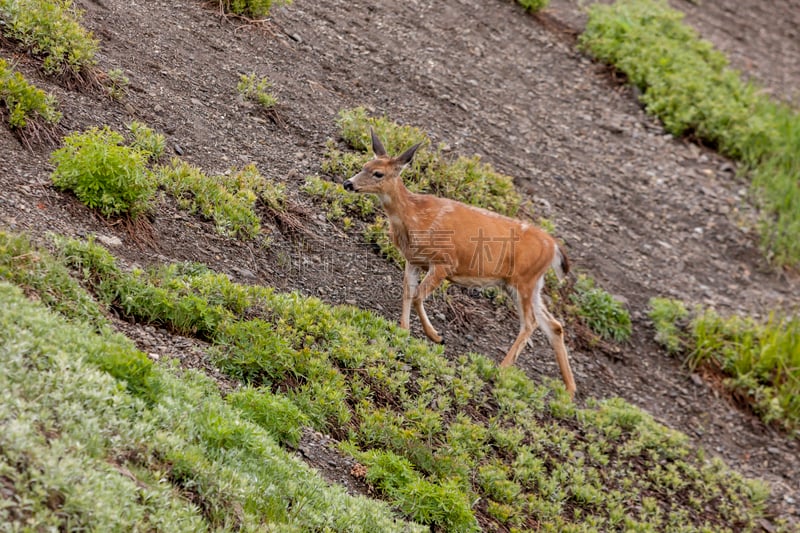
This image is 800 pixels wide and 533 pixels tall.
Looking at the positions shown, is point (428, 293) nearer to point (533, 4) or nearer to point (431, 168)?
point (431, 168)

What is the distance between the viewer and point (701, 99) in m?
15.3

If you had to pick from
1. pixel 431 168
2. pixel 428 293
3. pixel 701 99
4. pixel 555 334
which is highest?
pixel 701 99

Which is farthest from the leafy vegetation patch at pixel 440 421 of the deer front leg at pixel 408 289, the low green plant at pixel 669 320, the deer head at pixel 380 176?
the low green plant at pixel 669 320

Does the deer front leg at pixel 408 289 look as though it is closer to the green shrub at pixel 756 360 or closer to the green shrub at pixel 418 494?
the green shrub at pixel 418 494

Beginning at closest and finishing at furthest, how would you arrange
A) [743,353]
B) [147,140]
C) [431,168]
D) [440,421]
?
[440,421]
[147,140]
[431,168]
[743,353]

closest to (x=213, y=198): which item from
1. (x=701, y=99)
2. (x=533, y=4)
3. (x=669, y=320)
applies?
(x=669, y=320)

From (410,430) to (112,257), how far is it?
2.55 metres

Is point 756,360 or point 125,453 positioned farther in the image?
point 756,360

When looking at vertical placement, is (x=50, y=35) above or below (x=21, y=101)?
above

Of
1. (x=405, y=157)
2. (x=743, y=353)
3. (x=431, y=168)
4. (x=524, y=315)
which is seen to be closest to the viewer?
(x=405, y=157)

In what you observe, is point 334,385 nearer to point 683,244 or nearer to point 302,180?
point 302,180

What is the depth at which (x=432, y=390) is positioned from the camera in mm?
8578

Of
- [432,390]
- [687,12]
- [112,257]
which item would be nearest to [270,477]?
[112,257]

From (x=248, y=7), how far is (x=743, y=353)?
7004 millimetres
